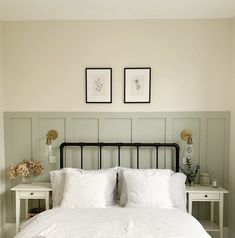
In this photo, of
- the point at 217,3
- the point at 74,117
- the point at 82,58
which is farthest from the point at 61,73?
the point at 217,3

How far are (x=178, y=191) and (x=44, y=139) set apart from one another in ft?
5.57

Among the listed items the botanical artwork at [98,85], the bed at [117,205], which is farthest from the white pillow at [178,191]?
the botanical artwork at [98,85]

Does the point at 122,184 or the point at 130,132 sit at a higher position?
the point at 130,132

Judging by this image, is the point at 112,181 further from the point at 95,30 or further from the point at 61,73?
the point at 95,30

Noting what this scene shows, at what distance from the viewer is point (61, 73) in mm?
3500

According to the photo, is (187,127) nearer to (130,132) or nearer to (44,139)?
(130,132)

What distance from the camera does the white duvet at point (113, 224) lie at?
217 cm

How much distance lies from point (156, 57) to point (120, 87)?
56cm

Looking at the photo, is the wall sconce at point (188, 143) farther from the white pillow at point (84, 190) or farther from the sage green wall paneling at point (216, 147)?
the white pillow at point (84, 190)

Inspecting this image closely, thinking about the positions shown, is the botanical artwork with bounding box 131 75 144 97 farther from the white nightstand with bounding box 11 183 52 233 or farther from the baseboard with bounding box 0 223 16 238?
the baseboard with bounding box 0 223 16 238

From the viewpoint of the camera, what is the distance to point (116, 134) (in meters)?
3.50

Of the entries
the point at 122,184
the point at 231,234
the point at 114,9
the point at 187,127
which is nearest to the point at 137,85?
the point at 187,127

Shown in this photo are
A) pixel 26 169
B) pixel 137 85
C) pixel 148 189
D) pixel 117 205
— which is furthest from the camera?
pixel 137 85

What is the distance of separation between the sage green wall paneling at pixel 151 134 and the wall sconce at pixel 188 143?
23 cm
